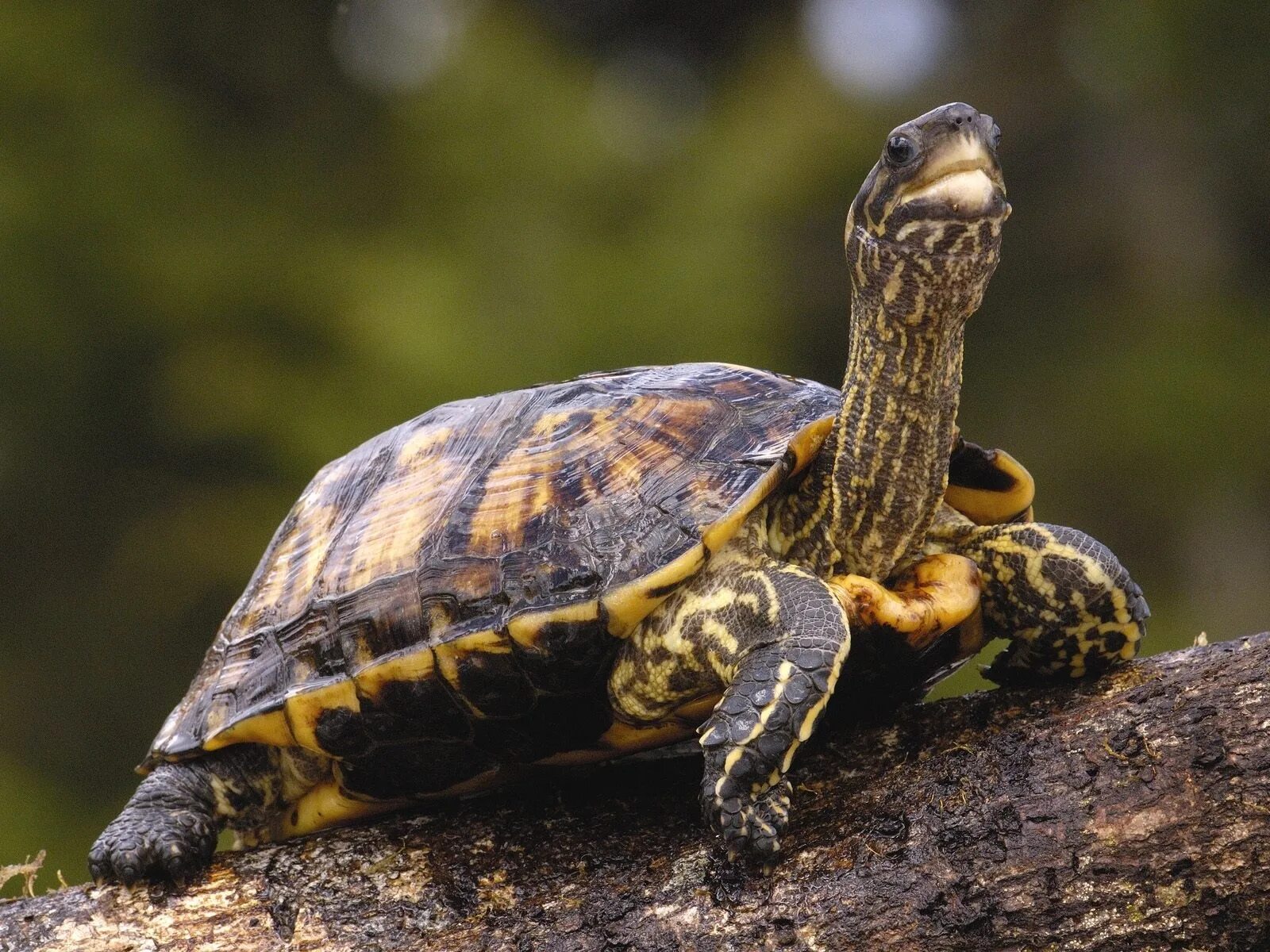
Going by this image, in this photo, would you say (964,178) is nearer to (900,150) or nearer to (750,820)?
(900,150)

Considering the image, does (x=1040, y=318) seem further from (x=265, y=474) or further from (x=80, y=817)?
(x=80, y=817)

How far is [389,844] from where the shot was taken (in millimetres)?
2965

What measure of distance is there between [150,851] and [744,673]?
1.49m

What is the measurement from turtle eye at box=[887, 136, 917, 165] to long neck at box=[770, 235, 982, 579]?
0.64ft

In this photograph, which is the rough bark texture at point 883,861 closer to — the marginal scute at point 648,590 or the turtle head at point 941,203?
the marginal scute at point 648,590

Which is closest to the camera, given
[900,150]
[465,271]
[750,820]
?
[750,820]

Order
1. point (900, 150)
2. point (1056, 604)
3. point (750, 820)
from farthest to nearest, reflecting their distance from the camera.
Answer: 1. point (1056, 604)
2. point (900, 150)
3. point (750, 820)

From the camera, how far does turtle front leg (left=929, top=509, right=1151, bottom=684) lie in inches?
112

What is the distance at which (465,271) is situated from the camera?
8.86 metres

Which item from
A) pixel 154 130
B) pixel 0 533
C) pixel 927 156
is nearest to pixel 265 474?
pixel 0 533

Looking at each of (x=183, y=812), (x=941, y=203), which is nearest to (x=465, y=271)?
(x=183, y=812)

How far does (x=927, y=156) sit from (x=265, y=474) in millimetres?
6749

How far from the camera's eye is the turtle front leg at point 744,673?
2.49 meters

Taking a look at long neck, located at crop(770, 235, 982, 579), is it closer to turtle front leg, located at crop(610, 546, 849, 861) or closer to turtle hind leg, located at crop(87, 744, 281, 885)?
turtle front leg, located at crop(610, 546, 849, 861)
